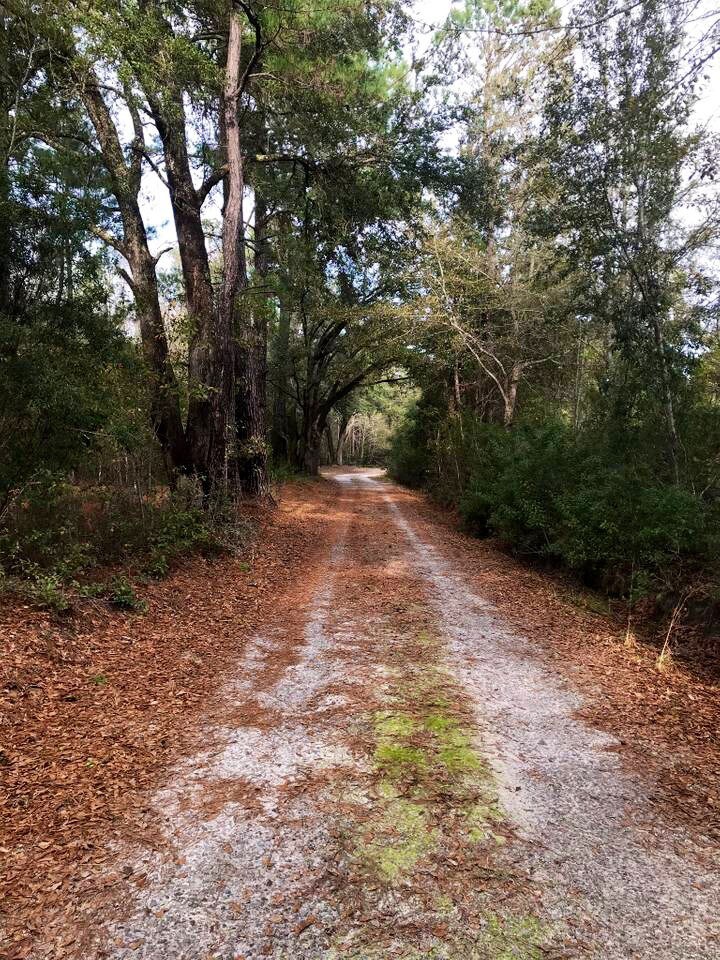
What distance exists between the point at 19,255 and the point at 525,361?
46.9 ft

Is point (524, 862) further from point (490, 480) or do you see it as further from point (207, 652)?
point (490, 480)

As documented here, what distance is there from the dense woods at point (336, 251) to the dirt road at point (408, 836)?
2872 mm

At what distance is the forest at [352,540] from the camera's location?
2471 mm

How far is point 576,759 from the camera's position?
3.52m

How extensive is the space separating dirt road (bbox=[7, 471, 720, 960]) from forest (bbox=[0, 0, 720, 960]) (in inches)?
0.8

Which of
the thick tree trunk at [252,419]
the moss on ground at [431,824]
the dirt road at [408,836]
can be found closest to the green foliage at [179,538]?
the dirt road at [408,836]

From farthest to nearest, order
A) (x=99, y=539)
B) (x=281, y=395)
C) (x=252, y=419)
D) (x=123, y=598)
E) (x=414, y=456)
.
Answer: (x=281, y=395) < (x=414, y=456) < (x=252, y=419) < (x=99, y=539) < (x=123, y=598)

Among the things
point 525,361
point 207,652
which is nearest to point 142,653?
point 207,652

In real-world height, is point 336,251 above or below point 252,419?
above

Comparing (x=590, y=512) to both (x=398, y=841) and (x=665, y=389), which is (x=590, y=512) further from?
(x=398, y=841)

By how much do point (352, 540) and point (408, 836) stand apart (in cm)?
859

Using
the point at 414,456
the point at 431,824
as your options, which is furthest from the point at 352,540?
the point at 414,456

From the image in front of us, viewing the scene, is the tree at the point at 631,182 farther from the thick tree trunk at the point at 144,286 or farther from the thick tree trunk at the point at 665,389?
the thick tree trunk at the point at 144,286

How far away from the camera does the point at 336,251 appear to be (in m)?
15.2
